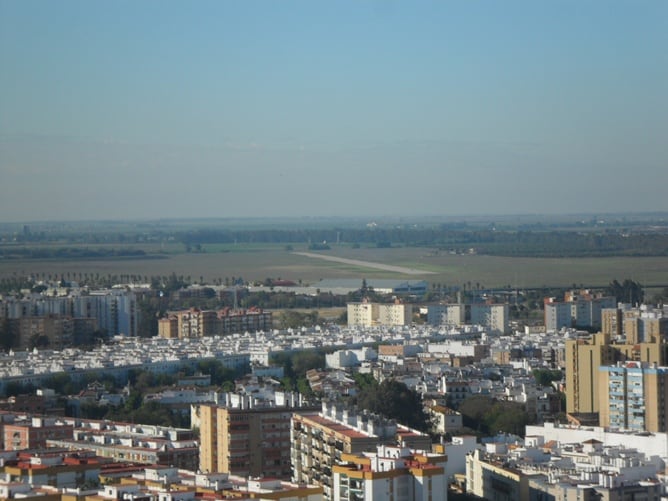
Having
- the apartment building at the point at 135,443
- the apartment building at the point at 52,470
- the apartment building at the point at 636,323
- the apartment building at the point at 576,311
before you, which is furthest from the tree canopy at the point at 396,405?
the apartment building at the point at 576,311

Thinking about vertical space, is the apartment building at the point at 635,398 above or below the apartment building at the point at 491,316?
above

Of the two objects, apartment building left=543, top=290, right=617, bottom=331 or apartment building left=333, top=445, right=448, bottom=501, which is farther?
apartment building left=543, top=290, right=617, bottom=331

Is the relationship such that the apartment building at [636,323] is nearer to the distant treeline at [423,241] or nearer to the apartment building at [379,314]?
the apartment building at [379,314]

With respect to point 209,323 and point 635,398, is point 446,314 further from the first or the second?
point 635,398

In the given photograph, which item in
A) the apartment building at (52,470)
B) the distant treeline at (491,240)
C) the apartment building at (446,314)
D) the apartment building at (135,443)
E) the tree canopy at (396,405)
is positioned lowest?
the distant treeline at (491,240)

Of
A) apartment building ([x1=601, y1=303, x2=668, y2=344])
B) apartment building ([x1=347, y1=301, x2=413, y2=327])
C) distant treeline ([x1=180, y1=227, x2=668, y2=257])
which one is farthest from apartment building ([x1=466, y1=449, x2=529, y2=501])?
distant treeline ([x1=180, y1=227, x2=668, y2=257])

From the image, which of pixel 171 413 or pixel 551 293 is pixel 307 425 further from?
pixel 551 293

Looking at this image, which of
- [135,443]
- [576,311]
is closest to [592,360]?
[135,443]

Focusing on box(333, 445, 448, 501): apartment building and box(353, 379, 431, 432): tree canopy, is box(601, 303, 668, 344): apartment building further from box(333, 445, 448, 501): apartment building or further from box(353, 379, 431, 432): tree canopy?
box(333, 445, 448, 501): apartment building
